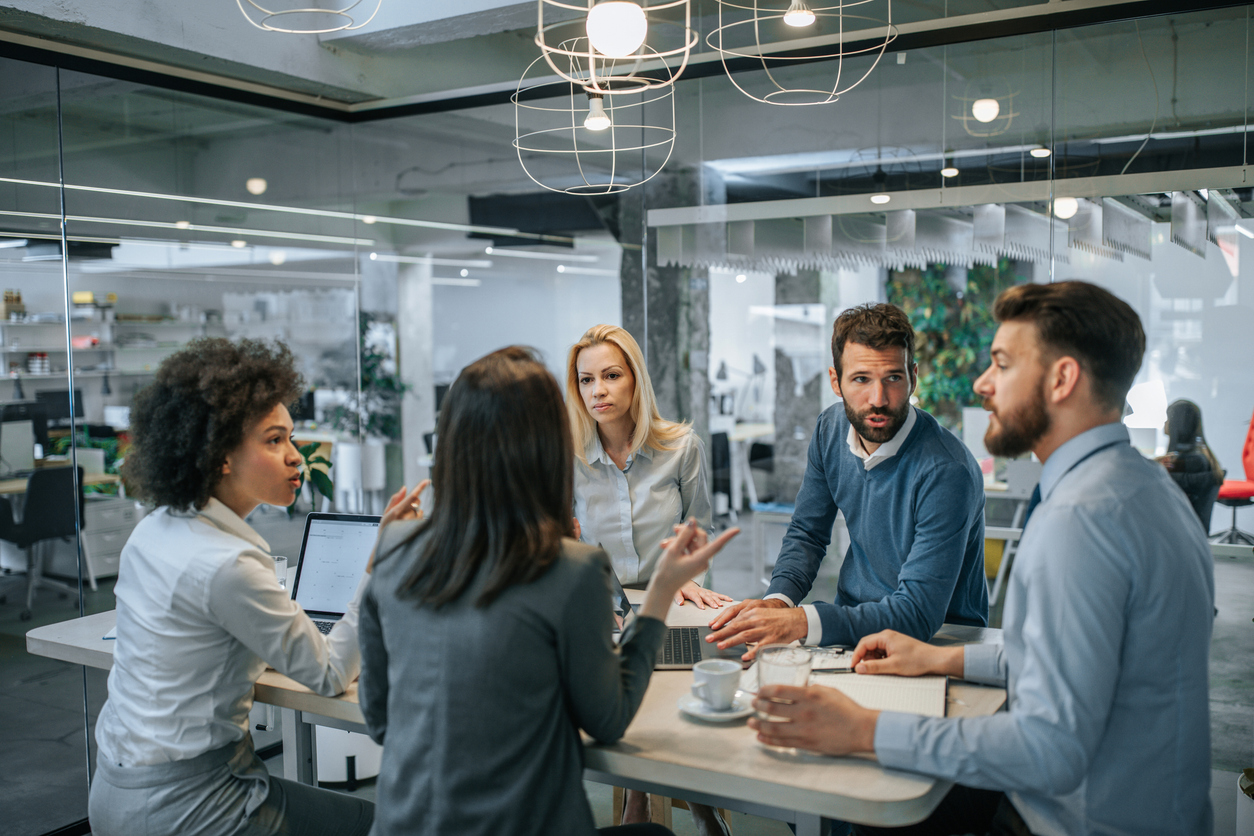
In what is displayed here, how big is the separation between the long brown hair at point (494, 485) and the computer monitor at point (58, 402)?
2735 mm

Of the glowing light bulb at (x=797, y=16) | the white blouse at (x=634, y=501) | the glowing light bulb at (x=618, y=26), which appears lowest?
the white blouse at (x=634, y=501)

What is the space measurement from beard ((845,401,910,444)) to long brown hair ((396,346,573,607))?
0.99 metres

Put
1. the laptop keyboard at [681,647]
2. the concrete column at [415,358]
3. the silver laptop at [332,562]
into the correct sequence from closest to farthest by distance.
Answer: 1. the laptop keyboard at [681,647]
2. the silver laptop at [332,562]
3. the concrete column at [415,358]

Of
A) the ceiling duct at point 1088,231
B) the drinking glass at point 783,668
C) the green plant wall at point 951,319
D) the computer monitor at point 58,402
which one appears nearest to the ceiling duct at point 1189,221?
the ceiling duct at point 1088,231

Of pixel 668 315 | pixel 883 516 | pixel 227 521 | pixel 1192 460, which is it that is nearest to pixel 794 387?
pixel 668 315

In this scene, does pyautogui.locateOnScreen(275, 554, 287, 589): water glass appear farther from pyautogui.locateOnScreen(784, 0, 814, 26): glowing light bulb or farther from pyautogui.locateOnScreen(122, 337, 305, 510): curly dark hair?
pyautogui.locateOnScreen(784, 0, 814, 26): glowing light bulb

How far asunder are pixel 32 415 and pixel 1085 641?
3629mm

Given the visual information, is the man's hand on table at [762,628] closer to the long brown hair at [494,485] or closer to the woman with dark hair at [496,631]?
the woman with dark hair at [496,631]

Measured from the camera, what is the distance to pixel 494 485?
1.45 m

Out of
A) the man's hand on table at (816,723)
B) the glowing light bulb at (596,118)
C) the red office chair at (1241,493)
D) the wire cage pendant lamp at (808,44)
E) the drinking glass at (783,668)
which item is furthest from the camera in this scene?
the wire cage pendant lamp at (808,44)

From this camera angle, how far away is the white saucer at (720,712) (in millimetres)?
1649

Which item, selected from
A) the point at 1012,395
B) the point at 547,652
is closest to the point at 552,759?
the point at 547,652

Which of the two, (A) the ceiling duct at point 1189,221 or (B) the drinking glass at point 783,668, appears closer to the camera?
(B) the drinking glass at point 783,668

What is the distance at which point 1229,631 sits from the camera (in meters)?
3.40
